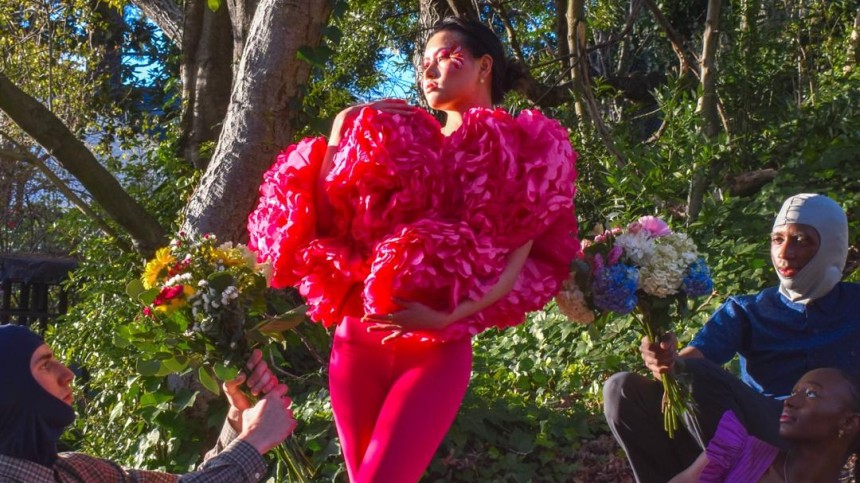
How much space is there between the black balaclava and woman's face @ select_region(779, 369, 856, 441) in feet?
6.31

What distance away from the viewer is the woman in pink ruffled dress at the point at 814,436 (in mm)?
3082

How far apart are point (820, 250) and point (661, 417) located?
0.73 metres

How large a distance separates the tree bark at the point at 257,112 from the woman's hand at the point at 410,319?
2434mm

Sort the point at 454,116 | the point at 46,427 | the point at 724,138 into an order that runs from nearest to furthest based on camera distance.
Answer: the point at 46,427, the point at 454,116, the point at 724,138

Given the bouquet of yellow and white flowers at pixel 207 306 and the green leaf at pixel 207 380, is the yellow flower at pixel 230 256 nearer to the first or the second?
the bouquet of yellow and white flowers at pixel 207 306

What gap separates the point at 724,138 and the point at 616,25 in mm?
5167

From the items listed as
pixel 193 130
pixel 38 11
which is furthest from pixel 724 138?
pixel 38 11

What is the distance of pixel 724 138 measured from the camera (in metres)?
6.35

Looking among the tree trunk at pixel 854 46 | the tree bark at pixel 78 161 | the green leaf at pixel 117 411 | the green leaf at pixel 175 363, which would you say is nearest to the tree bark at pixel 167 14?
the tree bark at pixel 78 161

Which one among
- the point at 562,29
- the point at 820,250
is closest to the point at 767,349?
the point at 820,250

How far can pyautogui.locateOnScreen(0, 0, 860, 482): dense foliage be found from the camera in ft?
15.6

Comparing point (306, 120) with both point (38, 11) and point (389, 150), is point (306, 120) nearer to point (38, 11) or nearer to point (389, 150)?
point (389, 150)

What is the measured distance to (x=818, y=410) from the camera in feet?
10.1

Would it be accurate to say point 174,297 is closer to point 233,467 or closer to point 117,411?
point 233,467
